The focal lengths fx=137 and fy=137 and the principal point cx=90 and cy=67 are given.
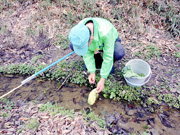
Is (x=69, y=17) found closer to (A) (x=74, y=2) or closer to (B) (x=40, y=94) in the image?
(A) (x=74, y=2)

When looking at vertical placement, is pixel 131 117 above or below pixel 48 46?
below

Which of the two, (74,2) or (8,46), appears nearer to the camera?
(8,46)

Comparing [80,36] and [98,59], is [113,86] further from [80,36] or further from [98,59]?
[80,36]

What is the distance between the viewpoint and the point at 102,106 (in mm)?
2734

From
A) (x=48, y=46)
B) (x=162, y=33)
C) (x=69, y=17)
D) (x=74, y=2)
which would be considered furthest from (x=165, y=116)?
(x=74, y=2)

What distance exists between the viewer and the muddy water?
244cm

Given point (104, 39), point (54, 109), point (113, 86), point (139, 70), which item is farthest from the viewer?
point (139, 70)

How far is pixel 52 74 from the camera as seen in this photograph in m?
3.23

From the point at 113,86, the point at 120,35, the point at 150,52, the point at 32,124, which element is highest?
the point at 120,35

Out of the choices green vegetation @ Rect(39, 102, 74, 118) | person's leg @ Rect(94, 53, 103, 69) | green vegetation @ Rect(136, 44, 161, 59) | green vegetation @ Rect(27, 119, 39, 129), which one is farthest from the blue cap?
green vegetation @ Rect(136, 44, 161, 59)

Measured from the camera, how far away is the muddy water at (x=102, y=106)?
8.02ft

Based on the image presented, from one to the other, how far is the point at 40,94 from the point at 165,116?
2.55 meters

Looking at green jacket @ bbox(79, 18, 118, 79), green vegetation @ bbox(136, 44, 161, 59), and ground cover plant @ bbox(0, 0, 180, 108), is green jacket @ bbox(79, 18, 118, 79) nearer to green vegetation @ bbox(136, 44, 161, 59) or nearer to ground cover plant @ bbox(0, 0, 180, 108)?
ground cover plant @ bbox(0, 0, 180, 108)

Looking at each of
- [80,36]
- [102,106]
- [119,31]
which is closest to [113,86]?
[102,106]
